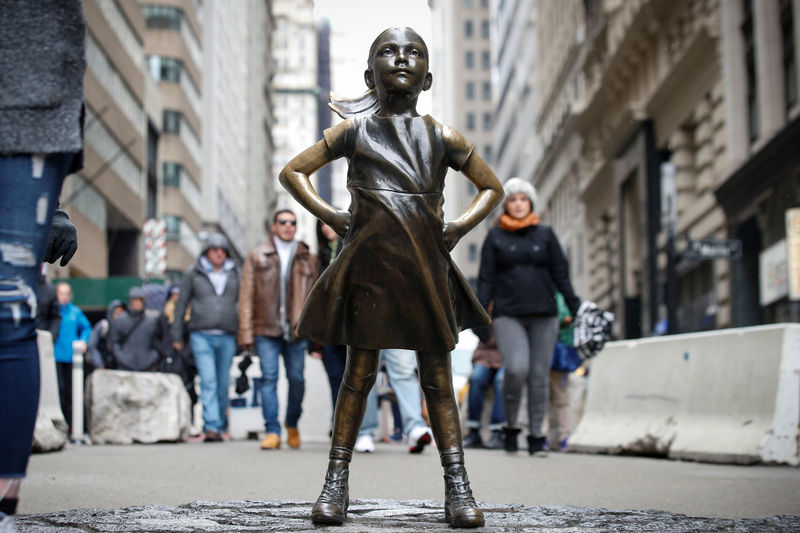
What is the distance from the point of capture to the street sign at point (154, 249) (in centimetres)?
4703

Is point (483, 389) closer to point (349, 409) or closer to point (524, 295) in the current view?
point (524, 295)

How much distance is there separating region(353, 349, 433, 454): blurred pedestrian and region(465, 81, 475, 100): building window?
423 feet

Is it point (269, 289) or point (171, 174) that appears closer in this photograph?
point (269, 289)

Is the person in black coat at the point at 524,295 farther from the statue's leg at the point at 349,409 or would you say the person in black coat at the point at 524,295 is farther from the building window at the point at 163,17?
the building window at the point at 163,17

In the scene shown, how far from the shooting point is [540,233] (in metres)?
10.4

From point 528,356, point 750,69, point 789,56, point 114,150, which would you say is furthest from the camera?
point 114,150

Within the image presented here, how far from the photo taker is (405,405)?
10070 millimetres

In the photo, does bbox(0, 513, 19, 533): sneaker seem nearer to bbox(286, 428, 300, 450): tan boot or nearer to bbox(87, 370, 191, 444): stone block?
bbox(286, 428, 300, 450): tan boot

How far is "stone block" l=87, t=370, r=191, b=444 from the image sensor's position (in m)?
13.1

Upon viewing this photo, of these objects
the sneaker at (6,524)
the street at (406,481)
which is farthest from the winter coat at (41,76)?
the street at (406,481)

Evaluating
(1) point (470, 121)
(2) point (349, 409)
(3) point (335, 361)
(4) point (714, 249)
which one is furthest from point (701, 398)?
(1) point (470, 121)

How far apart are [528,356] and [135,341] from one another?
21.2 feet

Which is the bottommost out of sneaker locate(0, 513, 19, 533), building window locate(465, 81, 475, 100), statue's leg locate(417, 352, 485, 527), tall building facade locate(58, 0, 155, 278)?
sneaker locate(0, 513, 19, 533)

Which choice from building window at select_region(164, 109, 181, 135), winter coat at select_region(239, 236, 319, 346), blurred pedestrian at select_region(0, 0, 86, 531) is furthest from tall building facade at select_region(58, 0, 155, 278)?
blurred pedestrian at select_region(0, 0, 86, 531)
